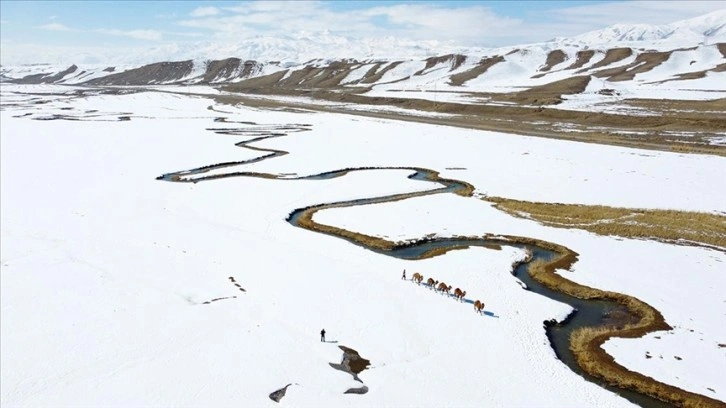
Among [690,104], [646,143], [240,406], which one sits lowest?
[240,406]

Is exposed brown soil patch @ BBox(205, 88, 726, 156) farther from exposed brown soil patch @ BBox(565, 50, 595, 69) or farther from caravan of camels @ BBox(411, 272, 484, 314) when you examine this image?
exposed brown soil patch @ BBox(565, 50, 595, 69)

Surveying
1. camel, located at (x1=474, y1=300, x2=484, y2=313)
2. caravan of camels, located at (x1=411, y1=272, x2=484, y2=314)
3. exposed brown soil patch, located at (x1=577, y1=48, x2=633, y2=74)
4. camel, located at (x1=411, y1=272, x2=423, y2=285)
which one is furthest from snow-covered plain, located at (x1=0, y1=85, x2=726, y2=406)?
exposed brown soil patch, located at (x1=577, y1=48, x2=633, y2=74)

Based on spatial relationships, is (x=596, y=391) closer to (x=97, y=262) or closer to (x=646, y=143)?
(x=97, y=262)

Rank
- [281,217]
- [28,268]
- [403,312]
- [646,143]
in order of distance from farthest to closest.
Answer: [646,143]
[281,217]
[28,268]
[403,312]

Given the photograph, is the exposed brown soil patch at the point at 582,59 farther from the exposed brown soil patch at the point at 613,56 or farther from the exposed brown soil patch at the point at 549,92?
the exposed brown soil patch at the point at 549,92

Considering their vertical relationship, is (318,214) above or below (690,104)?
below

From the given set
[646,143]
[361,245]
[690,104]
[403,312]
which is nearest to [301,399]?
[403,312]

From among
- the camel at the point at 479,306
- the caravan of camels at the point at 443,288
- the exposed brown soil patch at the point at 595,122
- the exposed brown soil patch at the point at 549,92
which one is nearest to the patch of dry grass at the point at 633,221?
the caravan of camels at the point at 443,288
